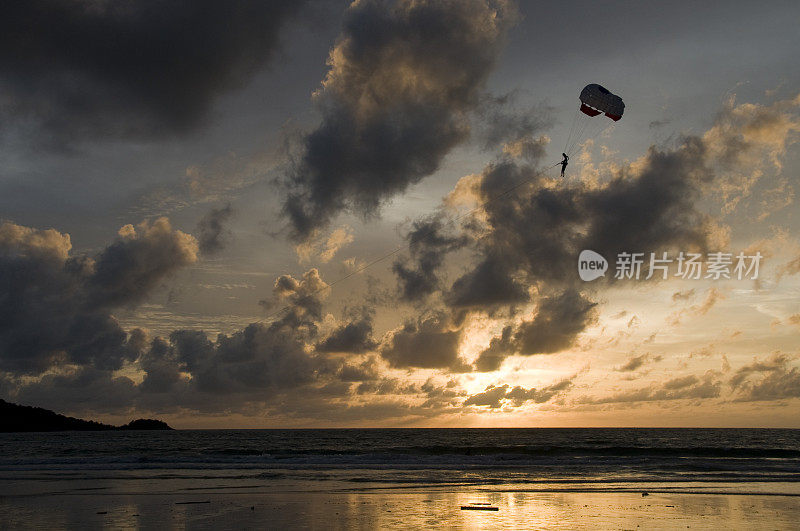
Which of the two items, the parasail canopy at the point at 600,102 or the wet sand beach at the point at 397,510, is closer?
the wet sand beach at the point at 397,510

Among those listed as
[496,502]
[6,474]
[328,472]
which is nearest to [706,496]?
[496,502]

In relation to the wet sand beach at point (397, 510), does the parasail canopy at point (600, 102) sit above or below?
above

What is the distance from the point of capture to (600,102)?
38.5 meters

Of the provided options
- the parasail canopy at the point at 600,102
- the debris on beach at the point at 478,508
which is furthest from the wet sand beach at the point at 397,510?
the parasail canopy at the point at 600,102

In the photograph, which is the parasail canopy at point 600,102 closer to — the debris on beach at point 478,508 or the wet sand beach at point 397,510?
the wet sand beach at point 397,510

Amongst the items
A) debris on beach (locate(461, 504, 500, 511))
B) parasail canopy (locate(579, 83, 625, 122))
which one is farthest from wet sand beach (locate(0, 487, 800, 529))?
parasail canopy (locate(579, 83, 625, 122))

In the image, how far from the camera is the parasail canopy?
38.5 metres

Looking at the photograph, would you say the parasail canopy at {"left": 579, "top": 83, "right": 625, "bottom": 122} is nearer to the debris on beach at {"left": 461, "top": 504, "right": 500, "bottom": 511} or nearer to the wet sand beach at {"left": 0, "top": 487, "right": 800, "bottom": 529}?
the wet sand beach at {"left": 0, "top": 487, "right": 800, "bottom": 529}

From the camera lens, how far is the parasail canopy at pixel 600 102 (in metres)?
38.5

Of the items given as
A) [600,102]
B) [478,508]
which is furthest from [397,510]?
[600,102]

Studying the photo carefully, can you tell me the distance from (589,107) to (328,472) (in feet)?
91.8

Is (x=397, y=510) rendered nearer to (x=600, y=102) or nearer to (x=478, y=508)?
(x=478, y=508)

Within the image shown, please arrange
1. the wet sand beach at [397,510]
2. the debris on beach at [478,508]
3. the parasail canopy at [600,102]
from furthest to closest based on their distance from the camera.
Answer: the parasail canopy at [600,102] → the debris on beach at [478,508] → the wet sand beach at [397,510]

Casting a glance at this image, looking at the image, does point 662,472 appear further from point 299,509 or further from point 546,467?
point 299,509
